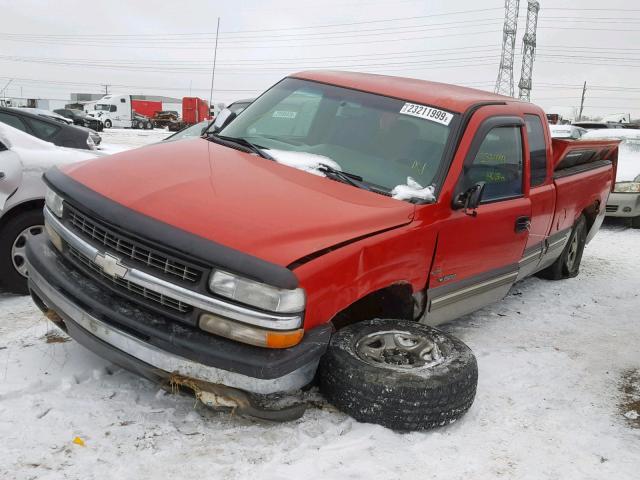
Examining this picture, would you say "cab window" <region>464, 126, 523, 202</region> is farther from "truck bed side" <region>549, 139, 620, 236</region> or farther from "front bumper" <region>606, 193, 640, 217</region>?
"front bumper" <region>606, 193, 640, 217</region>

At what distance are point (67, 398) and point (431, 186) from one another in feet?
7.42

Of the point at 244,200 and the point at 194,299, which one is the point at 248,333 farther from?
the point at 244,200

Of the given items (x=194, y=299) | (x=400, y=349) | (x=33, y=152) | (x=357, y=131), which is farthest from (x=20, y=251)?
(x=400, y=349)

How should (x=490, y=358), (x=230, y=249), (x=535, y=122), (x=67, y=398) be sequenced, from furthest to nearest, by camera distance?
(x=535, y=122)
(x=490, y=358)
(x=67, y=398)
(x=230, y=249)

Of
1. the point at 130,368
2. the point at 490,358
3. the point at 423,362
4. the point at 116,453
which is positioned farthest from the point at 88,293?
the point at 490,358

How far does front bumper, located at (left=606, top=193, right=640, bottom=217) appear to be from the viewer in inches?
372

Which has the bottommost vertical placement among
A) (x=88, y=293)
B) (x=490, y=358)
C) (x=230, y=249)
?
(x=490, y=358)

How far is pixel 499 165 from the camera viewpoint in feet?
13.1

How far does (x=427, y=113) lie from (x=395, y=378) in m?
1.77

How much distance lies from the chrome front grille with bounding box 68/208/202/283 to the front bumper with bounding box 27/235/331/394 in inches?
9.2

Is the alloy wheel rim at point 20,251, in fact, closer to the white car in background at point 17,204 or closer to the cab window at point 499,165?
the white car in background at point 17,204

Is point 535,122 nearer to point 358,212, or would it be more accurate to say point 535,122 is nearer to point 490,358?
point 490,358

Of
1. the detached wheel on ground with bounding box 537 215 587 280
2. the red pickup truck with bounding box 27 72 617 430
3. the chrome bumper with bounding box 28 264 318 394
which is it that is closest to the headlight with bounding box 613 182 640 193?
the detached wheel on ground with bounding box 537 215 587 280

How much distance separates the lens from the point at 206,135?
4.21 metres
